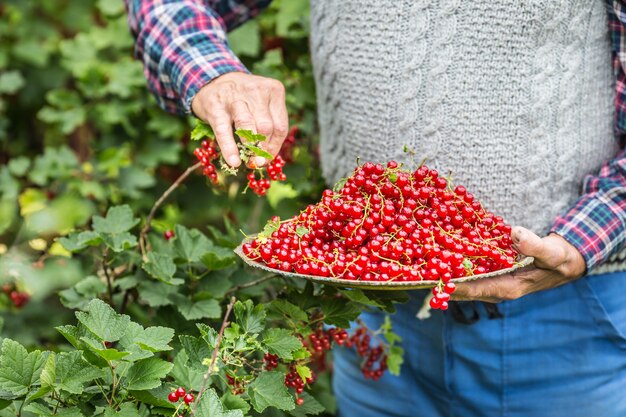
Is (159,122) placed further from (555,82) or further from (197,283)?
(555,82)

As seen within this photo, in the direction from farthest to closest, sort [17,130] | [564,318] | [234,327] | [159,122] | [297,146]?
[17,130], [159,122], [297,146], [564,318], [234,327]

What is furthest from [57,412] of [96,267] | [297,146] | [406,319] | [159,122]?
[159,122]

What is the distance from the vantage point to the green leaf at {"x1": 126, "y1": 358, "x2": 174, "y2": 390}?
0.94 metres

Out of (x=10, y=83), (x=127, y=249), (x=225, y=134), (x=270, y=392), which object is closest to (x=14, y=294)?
(x=127, y=249)

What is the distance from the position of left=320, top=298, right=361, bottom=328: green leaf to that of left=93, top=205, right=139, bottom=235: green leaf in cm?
39

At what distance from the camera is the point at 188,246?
1338mm

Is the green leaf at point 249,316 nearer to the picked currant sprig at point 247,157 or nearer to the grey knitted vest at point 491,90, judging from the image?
the picked currant sprig at point 247,157

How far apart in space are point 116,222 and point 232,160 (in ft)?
1.15

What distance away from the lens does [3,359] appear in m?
0.94

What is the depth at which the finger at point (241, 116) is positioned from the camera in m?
1.17

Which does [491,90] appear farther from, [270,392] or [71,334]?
[71,334]

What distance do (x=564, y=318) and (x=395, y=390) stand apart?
414 millimetres

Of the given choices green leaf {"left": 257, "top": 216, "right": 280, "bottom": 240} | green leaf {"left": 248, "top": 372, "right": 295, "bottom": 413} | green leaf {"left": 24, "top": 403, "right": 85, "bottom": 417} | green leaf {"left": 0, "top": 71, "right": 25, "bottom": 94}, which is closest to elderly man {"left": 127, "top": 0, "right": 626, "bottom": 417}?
green leaf {"left": 257, "top": 216, "right": 280, "bottom": 240}

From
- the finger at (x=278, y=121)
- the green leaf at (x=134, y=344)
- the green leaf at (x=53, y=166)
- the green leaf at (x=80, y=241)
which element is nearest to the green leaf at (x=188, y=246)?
the green leaf at (x=80, y=241)
